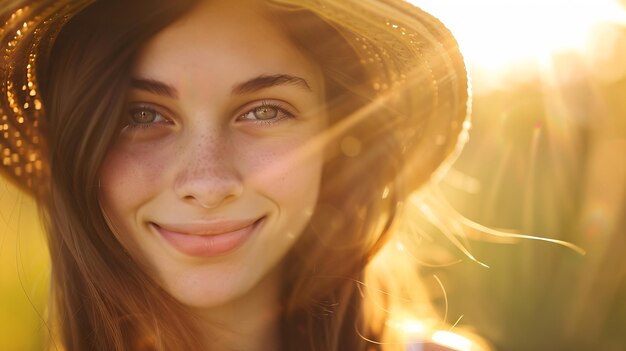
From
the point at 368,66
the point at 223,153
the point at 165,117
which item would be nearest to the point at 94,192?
the point at 165,117

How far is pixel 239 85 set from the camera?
5.91ft

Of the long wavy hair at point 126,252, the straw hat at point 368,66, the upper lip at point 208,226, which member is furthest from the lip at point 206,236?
the straw hat at point 368,66

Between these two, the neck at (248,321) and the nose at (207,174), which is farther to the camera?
the neck at (248,321)

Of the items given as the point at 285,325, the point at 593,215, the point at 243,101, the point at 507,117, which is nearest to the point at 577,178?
the point at 593,215

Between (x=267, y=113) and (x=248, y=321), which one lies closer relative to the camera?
(x=267, y=113)

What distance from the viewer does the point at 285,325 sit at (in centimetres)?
223

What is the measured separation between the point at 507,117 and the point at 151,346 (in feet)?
15.1

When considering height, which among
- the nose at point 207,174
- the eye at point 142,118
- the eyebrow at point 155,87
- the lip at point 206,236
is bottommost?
the lip at point 206,236

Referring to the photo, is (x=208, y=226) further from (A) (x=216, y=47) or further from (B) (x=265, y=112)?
(A) (x=216, y=47)

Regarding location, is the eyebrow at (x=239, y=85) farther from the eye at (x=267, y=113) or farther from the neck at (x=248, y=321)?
the neck at (x=248, y=321)

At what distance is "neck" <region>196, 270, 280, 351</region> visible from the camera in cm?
208

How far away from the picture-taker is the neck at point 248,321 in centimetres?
208

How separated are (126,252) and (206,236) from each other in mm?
313

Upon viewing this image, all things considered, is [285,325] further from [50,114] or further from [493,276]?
[493,276]
